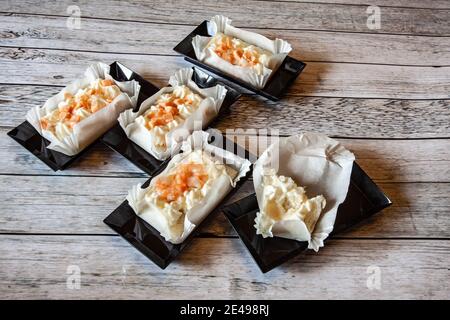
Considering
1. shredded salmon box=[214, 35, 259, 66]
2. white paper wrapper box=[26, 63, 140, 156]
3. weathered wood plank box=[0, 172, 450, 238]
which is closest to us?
weathered wood plank box=[0, 172, 450, 238]

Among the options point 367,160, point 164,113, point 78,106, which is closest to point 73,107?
point 78,106

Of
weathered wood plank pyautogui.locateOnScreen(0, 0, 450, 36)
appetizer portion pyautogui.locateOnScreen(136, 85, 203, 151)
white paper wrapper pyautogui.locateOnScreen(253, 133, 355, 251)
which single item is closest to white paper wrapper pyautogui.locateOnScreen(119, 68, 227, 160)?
appetizer portion pyautogui.locateOnScreen(136, 85, 203, 151)

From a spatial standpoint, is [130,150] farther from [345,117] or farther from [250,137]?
[345,117]

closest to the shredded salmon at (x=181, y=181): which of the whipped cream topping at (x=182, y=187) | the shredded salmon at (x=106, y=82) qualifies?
the whipped cream topping at (x=182, y=187)

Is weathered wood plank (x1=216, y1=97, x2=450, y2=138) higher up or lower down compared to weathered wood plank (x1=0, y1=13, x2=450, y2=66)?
lower down

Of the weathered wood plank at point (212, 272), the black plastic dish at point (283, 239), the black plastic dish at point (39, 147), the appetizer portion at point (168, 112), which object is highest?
the appetizer portion at point (168, 112)

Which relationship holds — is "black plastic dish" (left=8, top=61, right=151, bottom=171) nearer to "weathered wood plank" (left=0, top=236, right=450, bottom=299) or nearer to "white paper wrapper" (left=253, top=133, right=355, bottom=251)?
"weathered wood plank" (left=0, top=236, right=450, bottom=299)

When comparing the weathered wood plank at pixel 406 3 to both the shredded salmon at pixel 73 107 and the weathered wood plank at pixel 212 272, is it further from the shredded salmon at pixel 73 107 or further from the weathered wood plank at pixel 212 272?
the weathered wood plank at pixel 212 272
